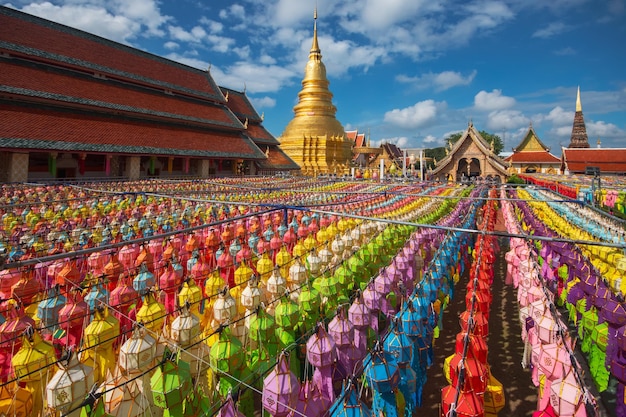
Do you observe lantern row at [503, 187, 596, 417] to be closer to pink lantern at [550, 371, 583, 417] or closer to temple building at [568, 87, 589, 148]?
pink lantern at [550, 371, 583, 417]

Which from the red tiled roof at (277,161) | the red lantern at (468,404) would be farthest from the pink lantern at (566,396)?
the red tiled roof at (277,161)

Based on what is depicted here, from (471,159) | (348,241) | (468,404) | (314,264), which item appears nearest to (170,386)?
(468,404)

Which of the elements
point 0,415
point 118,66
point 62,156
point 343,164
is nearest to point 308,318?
point 0,415

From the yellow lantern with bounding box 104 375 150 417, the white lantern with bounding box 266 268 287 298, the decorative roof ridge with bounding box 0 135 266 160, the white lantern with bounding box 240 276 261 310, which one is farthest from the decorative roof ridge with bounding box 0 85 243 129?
the yellow lantern with bounding box 104 375 150 417

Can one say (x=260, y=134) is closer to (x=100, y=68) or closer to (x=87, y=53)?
(x=100, y=68)

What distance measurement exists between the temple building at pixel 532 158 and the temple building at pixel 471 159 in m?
8.77

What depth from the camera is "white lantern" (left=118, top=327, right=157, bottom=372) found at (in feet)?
9.32

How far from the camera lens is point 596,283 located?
4.83 m

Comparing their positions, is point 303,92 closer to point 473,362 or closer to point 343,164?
point 343,164

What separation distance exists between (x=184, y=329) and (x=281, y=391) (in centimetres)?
123

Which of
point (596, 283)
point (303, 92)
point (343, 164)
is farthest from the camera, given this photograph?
point (303, 92)

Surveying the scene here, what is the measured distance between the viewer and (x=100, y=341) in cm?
319

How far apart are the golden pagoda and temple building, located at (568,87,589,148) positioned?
99.3 feet

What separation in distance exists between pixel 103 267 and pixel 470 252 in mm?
8743
